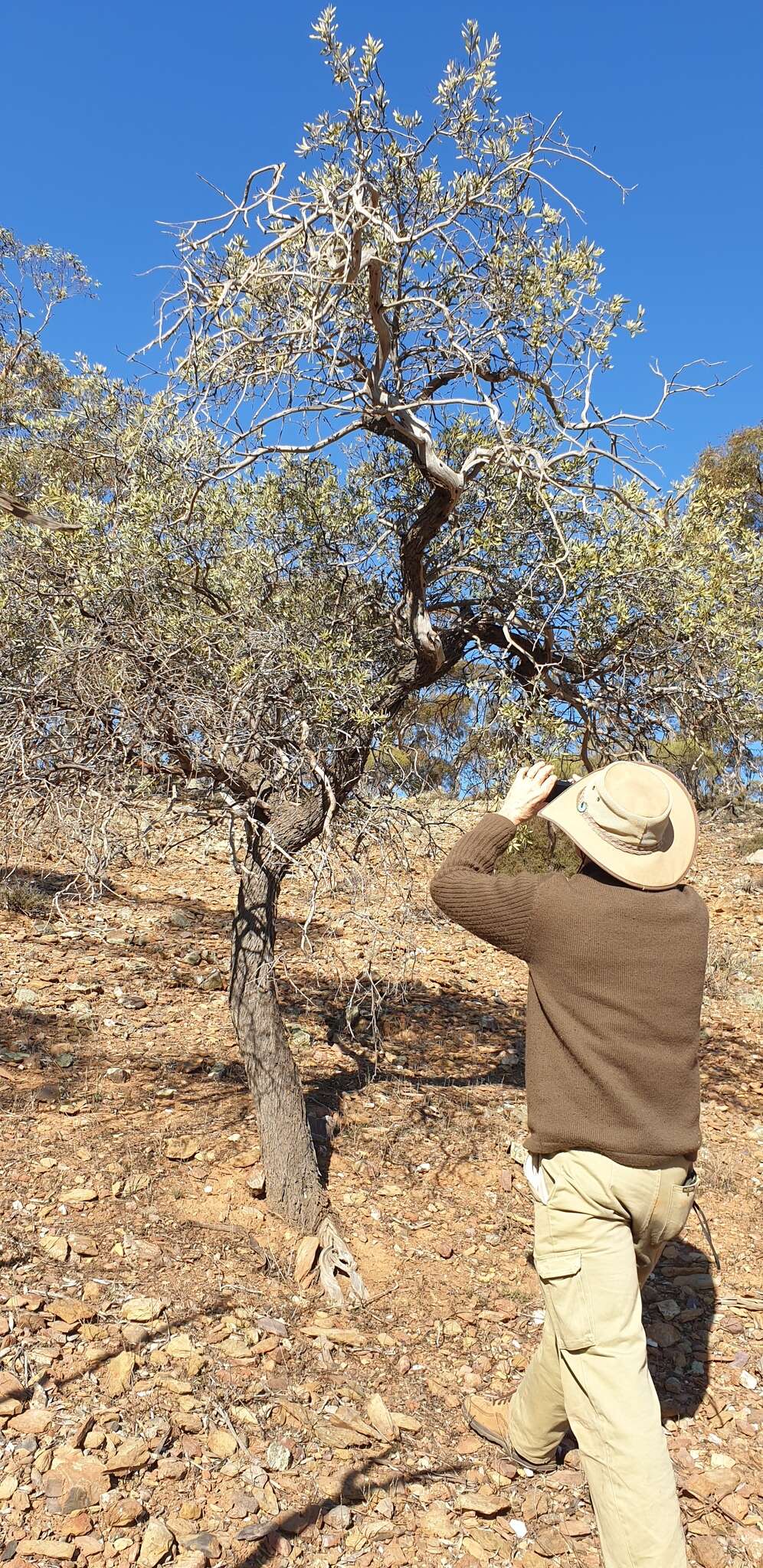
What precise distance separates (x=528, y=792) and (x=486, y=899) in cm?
40

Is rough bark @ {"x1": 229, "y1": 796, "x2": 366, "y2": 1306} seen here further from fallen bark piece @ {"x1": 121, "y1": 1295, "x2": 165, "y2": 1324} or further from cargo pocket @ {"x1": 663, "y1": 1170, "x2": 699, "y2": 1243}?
cargo pocket @ {"x1": 663, "y1": 1170, "x2": 699, "y2": 1243}

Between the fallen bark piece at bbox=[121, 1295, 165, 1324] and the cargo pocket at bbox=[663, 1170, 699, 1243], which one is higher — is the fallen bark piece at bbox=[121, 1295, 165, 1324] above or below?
below

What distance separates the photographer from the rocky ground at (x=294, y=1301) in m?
3.14

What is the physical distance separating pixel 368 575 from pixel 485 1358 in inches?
151

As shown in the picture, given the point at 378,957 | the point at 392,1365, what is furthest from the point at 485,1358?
the point at 378,957

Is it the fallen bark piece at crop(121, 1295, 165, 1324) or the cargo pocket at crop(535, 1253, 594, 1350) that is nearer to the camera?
the cargo pocket at crop(535, 1253, 594, 1350)

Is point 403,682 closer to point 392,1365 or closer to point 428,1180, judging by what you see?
point 428,1180

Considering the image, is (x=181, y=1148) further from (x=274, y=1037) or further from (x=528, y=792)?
(x=528, y=792)

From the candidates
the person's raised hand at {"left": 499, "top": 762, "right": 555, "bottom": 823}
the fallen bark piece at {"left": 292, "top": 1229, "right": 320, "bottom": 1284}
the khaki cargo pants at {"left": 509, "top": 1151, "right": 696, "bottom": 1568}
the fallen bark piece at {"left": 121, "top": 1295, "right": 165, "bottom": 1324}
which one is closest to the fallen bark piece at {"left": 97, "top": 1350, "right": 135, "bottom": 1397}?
the fallen bark piece at {"left": 121, "top": 1295, "right": 165, "bottom": 1324}

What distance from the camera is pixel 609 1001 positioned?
9.11ft

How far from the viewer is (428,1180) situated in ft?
17.8

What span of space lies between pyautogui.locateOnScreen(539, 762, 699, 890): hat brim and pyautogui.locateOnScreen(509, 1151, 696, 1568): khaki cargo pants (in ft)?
2.66

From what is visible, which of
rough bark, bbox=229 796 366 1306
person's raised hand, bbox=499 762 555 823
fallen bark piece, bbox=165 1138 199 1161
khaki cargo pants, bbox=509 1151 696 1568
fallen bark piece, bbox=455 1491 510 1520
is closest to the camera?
khaki cargo pants, bbox=509 1151 696 1568

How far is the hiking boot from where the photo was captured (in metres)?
3.55
